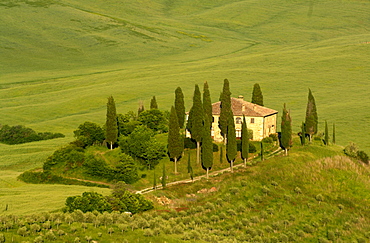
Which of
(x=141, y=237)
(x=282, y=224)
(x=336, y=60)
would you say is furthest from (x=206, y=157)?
(x=336, y=60)

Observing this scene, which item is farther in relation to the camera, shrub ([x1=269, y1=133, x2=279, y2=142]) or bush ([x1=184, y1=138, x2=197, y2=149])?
shrub ([x1=269, y1=133, x2=279, y2=142])

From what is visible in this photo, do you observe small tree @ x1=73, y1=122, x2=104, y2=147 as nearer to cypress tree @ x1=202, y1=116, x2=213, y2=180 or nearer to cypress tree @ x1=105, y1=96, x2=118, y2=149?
cypress tree @ x1=105, y1=96, x2=118, y2=149

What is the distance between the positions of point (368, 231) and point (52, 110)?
105 metres

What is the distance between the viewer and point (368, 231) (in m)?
52.4

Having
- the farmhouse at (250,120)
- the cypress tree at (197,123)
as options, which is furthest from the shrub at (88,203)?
the farmhouse at (250,120)

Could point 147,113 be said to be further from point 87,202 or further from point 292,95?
point 292,95

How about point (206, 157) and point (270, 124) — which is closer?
point (206, 157)

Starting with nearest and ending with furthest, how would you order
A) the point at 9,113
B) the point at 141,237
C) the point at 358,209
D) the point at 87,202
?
the point at 141,237, the point at 87,202, the point at 358,209, the point at 9,113

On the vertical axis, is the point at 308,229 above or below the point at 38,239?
below

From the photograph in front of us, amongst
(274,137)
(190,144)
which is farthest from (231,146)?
(274,137)

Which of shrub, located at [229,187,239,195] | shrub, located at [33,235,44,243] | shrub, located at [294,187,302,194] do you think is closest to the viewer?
shrub, located at [33,235,44,243]

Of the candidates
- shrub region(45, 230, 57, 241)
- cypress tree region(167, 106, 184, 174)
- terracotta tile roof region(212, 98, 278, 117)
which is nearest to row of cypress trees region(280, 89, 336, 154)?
terracotta tile roof region(212, 98, 278, 117)

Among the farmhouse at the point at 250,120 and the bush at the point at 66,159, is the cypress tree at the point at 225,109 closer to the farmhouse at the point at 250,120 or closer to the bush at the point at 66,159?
the farmhouse at the point at 250,120

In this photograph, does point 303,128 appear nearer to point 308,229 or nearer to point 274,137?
point 274,137
